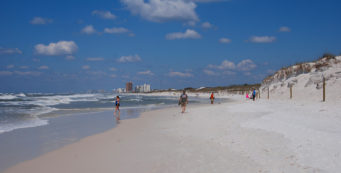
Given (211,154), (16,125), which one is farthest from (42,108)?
(211,154)

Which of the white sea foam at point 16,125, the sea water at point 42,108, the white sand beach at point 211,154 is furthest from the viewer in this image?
the sea water at point 42,108

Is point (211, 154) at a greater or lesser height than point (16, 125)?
greater

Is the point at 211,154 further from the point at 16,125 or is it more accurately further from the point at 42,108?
the point at 42,108

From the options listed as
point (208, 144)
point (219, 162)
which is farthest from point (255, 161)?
point (208, 144)

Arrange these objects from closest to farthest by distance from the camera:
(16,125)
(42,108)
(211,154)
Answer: (211,154)
(16,125)
(42,108)

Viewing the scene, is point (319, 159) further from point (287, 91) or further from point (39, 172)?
point (287, 91)

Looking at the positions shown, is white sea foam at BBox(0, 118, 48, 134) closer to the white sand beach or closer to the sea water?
the sea water

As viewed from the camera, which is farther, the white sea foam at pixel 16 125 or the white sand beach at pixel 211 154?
the white sea foam at pixel 16 125

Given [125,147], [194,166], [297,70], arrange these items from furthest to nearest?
→ [297,70], [125,147], [194,166]

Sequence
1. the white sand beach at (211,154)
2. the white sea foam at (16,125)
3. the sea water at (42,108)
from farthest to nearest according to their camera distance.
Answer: the sea water at (42,108)
the white sea foam at (16,125)
the white sand beach at (211,154)

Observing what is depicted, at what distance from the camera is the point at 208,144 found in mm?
7781

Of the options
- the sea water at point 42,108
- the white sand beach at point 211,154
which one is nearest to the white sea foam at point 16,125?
the sea water at point 42,108

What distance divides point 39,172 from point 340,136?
750 cm

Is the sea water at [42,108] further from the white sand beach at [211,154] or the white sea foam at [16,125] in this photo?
the white sand beach at [211,154]
